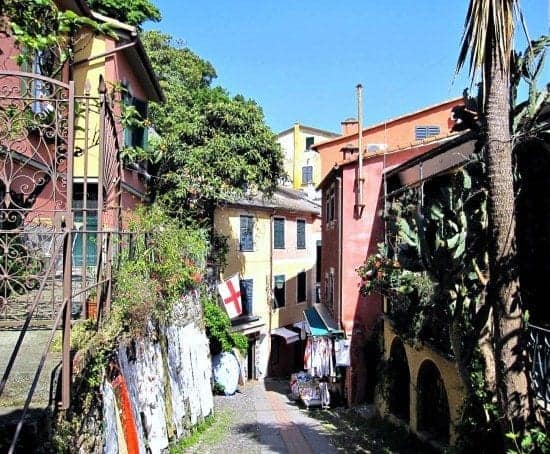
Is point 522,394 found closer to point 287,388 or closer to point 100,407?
point 100,407

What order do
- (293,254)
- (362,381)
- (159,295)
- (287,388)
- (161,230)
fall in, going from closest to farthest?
(159,295) → (161,230) → (362,381) → (287,388) → (293,254)

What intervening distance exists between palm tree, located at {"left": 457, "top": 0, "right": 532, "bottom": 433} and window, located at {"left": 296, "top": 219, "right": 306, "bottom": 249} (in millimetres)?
27919

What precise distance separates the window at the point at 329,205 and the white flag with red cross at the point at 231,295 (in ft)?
16.9

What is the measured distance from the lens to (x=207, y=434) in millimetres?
14484

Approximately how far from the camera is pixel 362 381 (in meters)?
20.3

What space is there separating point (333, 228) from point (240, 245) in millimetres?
7203

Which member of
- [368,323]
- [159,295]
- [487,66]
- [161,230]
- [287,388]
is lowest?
[287,388]

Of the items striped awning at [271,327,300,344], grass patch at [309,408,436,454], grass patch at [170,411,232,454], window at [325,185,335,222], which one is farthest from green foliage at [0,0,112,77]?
striped awning at [271,327,300,344]

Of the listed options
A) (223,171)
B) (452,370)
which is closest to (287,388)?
(223,171)

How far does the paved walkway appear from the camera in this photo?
1343cm

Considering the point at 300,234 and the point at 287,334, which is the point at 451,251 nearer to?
the point at 287,334

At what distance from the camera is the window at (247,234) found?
2895 cm

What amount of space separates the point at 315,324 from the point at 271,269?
9162 millimetres

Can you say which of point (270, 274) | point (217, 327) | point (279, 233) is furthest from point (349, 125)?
point (217, 327)
